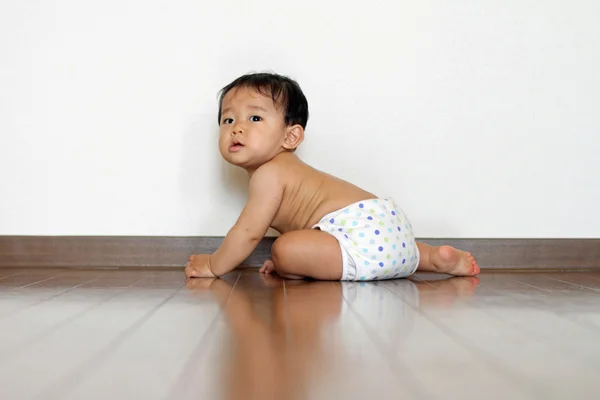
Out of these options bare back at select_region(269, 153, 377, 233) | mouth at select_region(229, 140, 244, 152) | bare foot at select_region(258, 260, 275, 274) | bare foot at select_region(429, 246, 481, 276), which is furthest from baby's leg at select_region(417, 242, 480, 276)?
mouth at select_region(229, 140, 244, 152)

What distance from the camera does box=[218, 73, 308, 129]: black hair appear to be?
6.11 ft

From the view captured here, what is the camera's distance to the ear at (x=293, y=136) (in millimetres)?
1886

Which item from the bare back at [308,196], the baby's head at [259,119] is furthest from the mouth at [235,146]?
the bare back at [308,196]

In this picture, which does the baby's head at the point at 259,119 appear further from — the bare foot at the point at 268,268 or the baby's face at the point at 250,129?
the bare foot at the point at 268,268

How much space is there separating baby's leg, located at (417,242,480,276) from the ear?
0.46 meters

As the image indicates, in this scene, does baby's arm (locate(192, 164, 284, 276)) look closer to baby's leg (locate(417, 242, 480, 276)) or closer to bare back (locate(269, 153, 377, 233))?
bare back (locate(269, 153, 377, 233))

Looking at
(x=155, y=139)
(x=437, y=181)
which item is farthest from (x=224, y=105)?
(x=437, y=181)

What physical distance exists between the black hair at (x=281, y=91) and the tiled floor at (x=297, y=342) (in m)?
0.56

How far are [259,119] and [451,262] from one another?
66 cm

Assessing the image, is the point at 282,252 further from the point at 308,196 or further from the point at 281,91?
the point at 281,91

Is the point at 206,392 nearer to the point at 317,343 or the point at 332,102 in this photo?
the point at 317,343

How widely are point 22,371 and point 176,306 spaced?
50 centimetres

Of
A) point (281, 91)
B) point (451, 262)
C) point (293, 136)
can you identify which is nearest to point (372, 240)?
point (451, 262)

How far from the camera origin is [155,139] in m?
2.11
